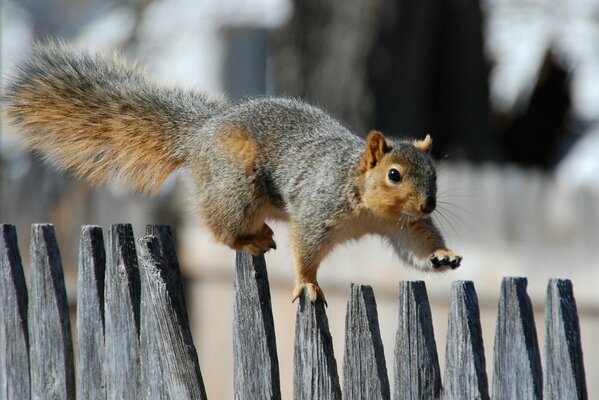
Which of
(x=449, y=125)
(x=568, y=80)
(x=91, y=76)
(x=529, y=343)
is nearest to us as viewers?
(x=529, y=343)

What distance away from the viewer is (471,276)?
511 cm

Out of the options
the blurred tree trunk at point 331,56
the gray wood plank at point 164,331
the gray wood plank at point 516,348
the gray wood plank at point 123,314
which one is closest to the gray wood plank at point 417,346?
the gray wood plank at point 516,348

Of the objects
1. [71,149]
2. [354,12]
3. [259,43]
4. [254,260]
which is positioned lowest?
[254,260]

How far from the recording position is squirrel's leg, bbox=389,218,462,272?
108 inches

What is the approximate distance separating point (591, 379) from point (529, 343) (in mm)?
2982

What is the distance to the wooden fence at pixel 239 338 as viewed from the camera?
1.92 metres

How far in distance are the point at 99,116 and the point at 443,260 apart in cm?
106

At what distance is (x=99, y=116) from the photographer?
3.05 m

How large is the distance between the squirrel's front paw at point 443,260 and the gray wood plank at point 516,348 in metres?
0.78

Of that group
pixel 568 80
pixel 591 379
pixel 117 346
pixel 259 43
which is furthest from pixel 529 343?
pixel 259 43

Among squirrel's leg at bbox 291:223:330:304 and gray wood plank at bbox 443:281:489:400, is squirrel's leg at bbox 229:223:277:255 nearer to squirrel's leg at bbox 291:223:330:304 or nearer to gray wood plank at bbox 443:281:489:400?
squirrel's leg at bbox 291:223:330:304

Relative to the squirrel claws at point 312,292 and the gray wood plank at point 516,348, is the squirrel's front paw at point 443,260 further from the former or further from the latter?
the gray wood plank at point 516,348

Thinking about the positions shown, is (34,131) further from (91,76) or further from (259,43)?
(259,43)

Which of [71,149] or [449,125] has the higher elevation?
[449,125]
